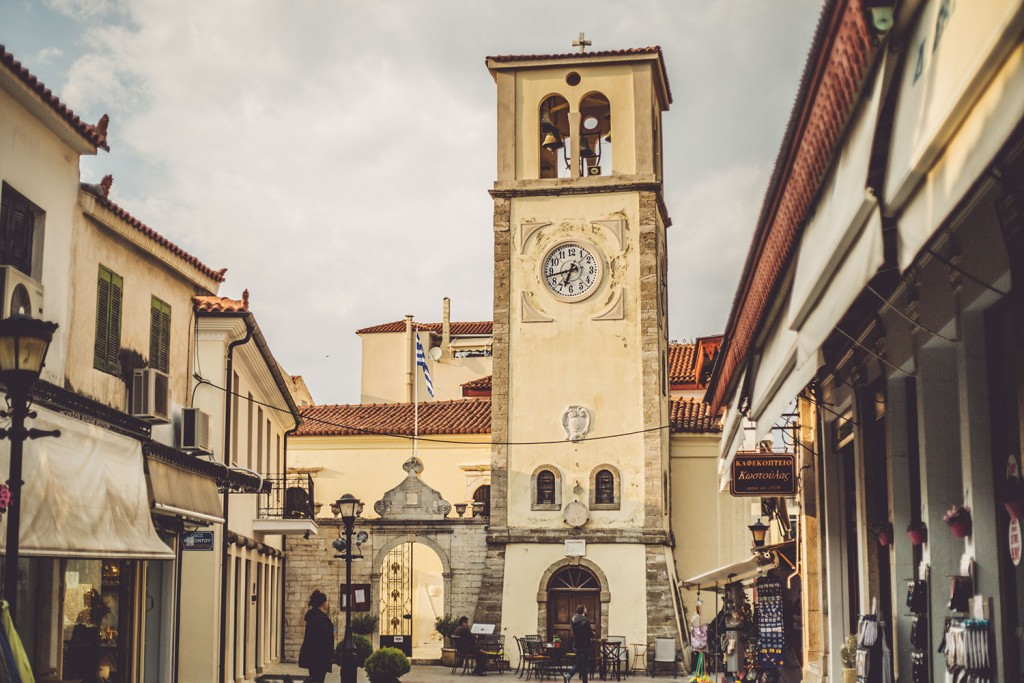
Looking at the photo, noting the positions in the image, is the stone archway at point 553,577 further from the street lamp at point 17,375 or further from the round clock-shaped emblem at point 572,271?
the street lamp at point 17,375

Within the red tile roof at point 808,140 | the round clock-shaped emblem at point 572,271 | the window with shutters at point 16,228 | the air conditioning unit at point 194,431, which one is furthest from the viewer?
the round clock-shaped emblem at point 572,271

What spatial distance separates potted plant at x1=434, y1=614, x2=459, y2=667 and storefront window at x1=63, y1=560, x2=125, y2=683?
683 inches

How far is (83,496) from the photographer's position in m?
14.0

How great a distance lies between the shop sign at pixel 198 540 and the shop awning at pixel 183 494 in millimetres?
1022

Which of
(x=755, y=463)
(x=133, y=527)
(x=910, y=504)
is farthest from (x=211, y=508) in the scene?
(x=910, y=504)

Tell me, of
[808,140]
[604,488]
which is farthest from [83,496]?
[604,488]

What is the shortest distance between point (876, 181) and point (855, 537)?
8.93 metres

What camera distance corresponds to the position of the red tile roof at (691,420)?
37.9 m

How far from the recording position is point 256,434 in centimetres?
2947

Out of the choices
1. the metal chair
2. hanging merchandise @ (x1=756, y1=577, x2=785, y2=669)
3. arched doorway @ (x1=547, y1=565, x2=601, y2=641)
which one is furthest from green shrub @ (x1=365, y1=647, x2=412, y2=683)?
arched doorway @ (x1=547, y1=565, x2=601, y2=641)

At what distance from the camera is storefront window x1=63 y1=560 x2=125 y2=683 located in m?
15.7

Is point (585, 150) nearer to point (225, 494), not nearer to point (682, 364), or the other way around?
point (682, 364)

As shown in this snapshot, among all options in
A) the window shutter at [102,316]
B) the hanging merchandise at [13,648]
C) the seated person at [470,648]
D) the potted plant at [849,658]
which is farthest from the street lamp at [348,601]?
the hanging merchandise at [13,648]

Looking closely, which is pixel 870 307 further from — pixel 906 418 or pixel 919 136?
pixel 919 136
